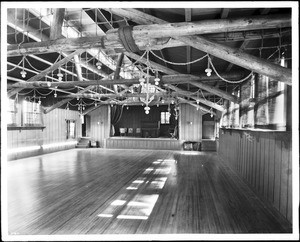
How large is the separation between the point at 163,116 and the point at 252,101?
49.1 ft

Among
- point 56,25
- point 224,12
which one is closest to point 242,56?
point 224,12

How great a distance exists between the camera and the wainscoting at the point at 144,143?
15.4 metres

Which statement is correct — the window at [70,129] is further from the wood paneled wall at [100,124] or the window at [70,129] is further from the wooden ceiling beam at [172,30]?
the wooden ceiling beam at [172,30]

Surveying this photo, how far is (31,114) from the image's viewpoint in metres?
12.0

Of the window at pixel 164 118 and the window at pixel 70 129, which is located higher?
the window at pixel 164 118

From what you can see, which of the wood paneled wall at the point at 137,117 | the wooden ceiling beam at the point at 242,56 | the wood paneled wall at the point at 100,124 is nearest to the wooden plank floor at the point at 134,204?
the wooden ceiling beam at the point at 242,56

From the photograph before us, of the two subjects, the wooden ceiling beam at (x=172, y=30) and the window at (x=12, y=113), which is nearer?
the wooden ceiling beam at (x=172, y=30)

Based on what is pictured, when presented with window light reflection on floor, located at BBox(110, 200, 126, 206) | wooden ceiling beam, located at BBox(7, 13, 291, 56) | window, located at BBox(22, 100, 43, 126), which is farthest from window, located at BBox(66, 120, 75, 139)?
window light reflection on floor, located at BBox(110, 200, 126, 206)

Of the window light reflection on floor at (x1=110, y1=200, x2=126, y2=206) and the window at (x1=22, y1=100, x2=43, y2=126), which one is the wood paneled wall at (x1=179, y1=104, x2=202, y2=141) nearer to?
the window at (x1=22, y1=100, x2=43, y2=126)

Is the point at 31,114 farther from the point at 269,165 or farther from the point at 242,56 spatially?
the point at 269,165

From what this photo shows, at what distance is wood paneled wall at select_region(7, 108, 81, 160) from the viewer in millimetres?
10852

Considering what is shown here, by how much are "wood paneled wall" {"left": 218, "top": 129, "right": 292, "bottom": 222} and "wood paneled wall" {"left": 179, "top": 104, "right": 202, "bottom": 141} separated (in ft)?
25.9

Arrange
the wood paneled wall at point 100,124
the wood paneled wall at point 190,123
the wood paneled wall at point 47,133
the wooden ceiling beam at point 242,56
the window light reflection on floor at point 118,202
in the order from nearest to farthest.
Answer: the wooden ceiling beam at point 242,56
the window light reflection on floor at point 118,202
the wood paneled wall at point 47,133
the wood paneled wall at point 190,123
the wood paneled wall at point 100,124

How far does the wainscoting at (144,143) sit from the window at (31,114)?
223 inches
